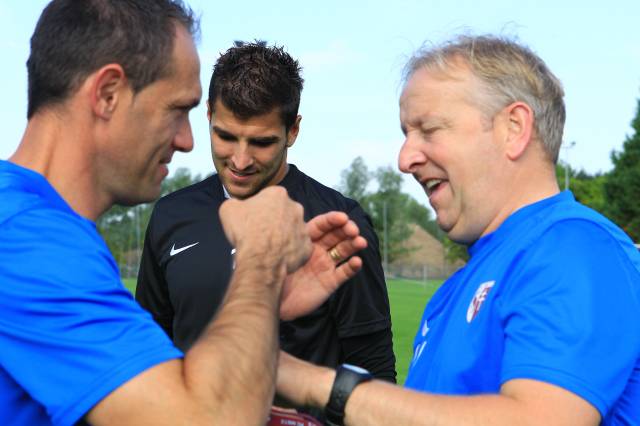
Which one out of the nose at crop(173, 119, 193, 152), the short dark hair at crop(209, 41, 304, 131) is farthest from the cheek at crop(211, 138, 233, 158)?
the nose at crop(173, 119, 193, 152)

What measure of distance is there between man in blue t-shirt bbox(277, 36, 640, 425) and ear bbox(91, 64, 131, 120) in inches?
38.5

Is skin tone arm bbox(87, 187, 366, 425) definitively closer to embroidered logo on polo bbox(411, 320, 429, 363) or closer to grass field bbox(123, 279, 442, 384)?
embroidered logo on polo bbox(411, 320, 429, 363)

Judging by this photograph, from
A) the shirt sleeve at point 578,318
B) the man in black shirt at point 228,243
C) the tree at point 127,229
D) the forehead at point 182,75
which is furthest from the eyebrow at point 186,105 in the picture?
the tree at point 127,229

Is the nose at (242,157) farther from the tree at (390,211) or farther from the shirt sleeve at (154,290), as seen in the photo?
the tree at (390,211)

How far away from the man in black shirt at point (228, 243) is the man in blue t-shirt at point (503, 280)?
1.29 m

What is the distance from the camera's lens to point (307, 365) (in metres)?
2.59

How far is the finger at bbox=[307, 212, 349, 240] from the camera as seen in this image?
2.80m

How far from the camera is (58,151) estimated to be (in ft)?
7.61

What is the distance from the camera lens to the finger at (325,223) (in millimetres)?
2799

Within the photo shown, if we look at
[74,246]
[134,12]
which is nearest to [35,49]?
[134,12]

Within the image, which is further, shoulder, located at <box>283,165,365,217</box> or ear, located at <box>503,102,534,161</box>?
shoulder, located at <box>283,165,365,217</box>

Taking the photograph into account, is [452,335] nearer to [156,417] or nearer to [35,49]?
[156,417]

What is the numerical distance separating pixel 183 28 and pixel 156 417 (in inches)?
48.8

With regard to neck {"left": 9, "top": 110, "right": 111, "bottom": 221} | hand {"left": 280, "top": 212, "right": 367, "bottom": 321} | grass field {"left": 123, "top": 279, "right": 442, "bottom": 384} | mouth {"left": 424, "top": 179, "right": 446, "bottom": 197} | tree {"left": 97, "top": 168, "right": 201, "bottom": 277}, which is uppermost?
mouth {"left": 424, "top": 179, "right": 446, "bottom": 197}
